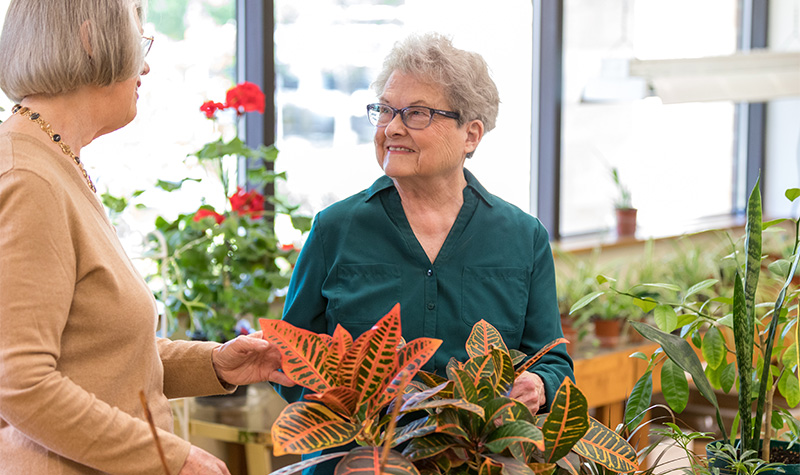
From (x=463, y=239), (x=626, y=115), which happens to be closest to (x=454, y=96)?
(x=463, y=239)

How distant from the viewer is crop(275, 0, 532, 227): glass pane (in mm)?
3457

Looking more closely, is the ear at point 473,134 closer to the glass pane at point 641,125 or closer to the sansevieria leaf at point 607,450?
the sansevieria leaf at point 607,450

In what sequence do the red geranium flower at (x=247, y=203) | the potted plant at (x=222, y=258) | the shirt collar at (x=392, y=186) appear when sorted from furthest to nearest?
the red geranium flower at (x=247, y=203)
the potted plant at (x=222, y=258)
the shirt collar at (x=392, y=186)

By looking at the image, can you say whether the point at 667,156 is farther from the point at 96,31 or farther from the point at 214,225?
the point at 96,31

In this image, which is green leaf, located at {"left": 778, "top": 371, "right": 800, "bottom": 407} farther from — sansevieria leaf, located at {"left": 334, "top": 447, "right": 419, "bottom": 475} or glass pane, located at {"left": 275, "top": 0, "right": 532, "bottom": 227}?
glass pane, located at {"left": 275, "top": 0, "right": 532, "bottom": 227}

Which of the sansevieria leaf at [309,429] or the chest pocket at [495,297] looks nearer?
the sansevieria leaf at [309,429]

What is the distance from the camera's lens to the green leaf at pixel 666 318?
1326 millimetres

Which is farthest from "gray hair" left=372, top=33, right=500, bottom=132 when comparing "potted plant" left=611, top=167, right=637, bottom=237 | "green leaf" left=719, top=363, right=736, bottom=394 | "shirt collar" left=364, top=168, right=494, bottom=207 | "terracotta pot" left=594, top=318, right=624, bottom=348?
"potted plant" left=611, top=167, right=637, bottom=237

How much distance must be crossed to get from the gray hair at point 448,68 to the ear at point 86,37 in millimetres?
636

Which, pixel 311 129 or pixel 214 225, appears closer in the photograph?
pixel 214 225

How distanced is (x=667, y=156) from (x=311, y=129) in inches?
108

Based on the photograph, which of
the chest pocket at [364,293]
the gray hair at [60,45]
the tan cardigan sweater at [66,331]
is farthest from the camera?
the chest pocket at [364,293]

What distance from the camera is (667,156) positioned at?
5238mm

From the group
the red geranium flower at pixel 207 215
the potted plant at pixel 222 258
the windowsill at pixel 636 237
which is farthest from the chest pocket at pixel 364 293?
the windowsill at pixel 636 237
